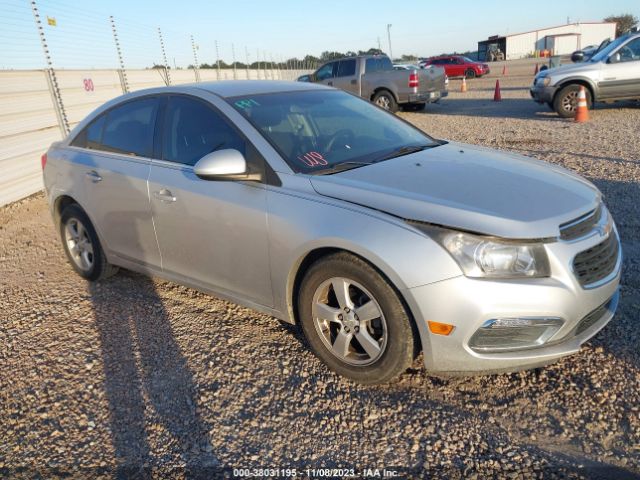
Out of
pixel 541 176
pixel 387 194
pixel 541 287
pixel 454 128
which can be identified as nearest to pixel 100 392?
pixel 387 194

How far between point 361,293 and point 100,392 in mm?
1652

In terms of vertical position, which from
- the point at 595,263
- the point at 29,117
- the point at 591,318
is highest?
the point at 29,117

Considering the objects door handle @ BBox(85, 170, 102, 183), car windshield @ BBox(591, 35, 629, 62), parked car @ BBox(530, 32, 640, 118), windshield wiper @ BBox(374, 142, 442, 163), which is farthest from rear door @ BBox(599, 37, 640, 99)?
door handle @ BBox(85, 170, 102, 183)

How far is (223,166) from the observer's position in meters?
2.94

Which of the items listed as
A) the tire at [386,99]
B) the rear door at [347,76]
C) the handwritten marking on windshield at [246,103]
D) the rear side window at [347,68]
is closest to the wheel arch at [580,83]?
the tire at [386,99]

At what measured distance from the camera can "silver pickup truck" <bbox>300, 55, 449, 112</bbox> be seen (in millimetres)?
14550

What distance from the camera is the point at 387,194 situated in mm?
2645

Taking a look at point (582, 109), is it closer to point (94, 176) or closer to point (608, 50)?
point (608, 50)

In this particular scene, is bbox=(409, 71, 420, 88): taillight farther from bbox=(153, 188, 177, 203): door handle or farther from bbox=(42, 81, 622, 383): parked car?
bbox=(153, 188, 177, 203): door handle

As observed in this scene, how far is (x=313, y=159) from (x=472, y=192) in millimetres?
982

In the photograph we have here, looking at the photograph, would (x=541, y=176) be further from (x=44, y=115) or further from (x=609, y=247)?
(x=44, y=115)

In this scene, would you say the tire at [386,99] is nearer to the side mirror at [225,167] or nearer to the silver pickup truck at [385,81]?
the silver pickup truck at [385,81]

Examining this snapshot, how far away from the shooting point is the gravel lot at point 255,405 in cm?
236

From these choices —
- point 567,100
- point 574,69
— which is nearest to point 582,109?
point 567,100
